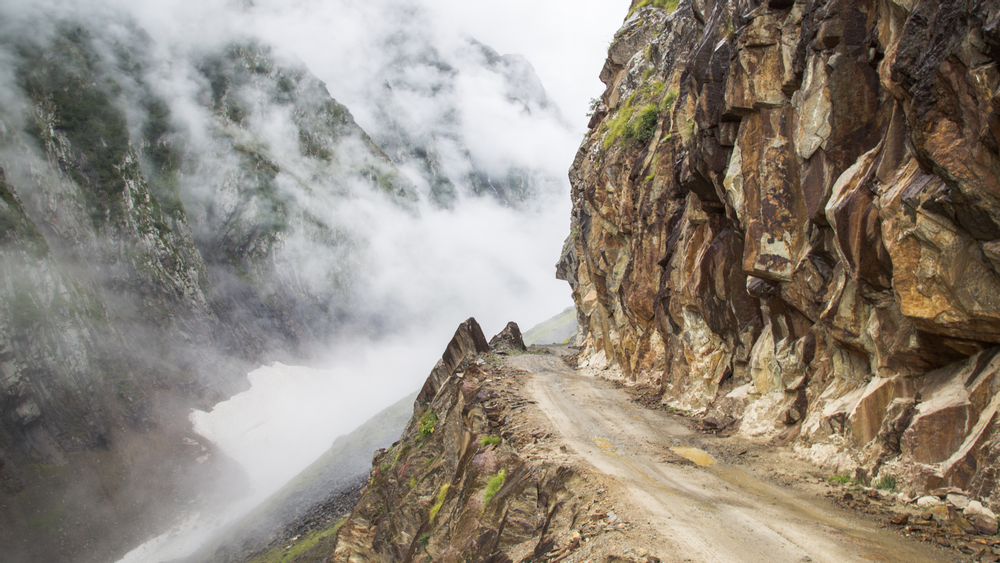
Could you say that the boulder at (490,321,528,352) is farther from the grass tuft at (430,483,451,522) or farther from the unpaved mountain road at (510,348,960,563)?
the unpaved mountain road at (510,348,960,563)

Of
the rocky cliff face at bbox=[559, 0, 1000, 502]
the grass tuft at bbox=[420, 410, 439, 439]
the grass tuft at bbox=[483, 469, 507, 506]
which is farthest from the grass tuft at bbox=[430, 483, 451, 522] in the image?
→ the rocky cliff face at bbox=[559, 0, 1000, 502]

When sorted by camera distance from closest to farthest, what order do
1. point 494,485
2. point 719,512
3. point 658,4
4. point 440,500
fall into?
point 719,512 < point 494,485 < point 440,500 < point 658,4

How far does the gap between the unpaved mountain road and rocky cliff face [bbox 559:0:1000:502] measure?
62.2 inches

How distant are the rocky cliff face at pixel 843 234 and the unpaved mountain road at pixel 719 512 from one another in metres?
1.58

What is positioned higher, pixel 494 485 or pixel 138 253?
pixel 138 253

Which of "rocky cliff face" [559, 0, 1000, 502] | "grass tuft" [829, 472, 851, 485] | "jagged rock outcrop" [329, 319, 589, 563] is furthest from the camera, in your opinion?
"jagged rock outcrop" [329, 319, 589, 563]

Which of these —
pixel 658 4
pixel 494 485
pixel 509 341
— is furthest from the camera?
pixel 509 341

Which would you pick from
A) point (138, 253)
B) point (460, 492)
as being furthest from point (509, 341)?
point (138, 253)

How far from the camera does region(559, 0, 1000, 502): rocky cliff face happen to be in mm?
7887

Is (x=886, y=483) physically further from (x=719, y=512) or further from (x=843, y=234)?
(x=843, y=234)

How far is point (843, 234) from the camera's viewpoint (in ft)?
36.5

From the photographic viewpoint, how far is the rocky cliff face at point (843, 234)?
7.89 m

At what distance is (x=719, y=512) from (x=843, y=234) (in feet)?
23.7

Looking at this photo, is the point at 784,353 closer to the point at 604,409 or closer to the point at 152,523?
the point at 604,409
